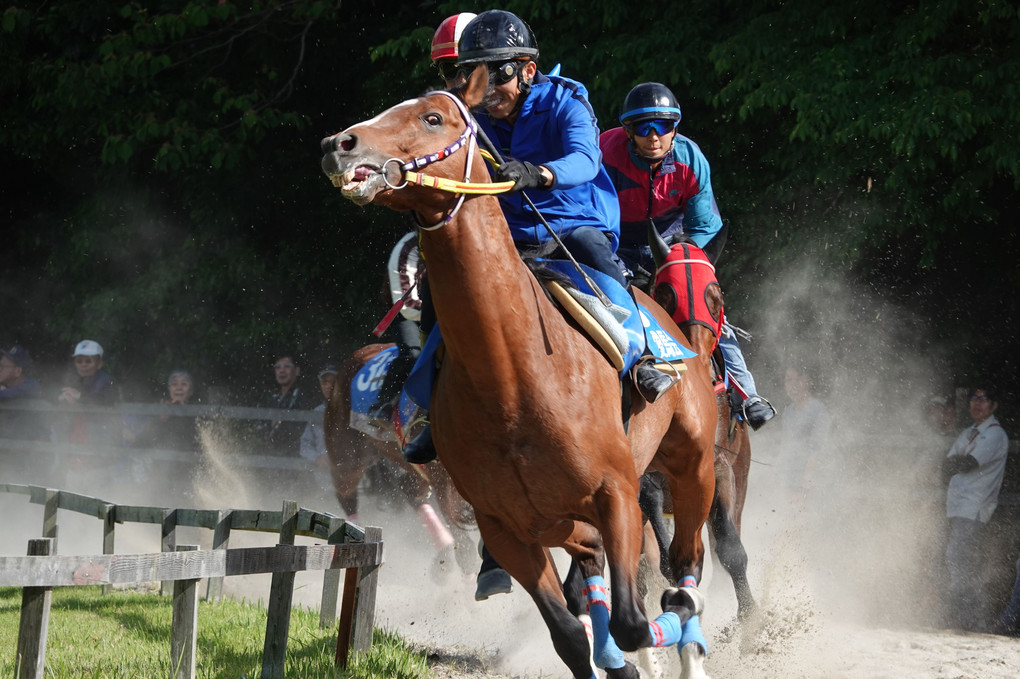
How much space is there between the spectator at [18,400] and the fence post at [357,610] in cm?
1114

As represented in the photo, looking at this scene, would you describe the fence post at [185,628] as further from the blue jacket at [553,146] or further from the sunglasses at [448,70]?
the sunglasses at [448,70]

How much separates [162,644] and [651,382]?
3.72 m

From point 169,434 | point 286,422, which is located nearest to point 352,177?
point 286,422

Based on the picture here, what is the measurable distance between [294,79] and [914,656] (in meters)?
10.6

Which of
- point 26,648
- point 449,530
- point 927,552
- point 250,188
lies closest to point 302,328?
point 250,188

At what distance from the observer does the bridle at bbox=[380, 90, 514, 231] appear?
3973mm

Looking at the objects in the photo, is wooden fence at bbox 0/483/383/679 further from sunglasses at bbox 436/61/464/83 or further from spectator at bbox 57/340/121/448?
spectator at bbox 57/340/121/448

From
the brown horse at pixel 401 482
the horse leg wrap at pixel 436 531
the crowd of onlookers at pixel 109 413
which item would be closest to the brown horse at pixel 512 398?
the brown horse at pixel 401 482

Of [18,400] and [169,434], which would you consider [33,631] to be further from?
[18,400]

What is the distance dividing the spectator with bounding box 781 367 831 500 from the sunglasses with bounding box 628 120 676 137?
184 inches

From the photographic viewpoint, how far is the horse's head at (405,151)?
12.2ft

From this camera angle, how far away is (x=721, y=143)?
445 inches

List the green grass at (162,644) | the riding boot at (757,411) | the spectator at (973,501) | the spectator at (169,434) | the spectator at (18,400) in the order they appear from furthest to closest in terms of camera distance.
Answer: the spectator at (18,400)
the spectator at (169,434)
the spectator at (973,501)
the riding boot at (757,411)
the green grass at (162,644)

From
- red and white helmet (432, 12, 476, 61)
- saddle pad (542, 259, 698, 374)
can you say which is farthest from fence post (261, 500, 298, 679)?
red and white helmet (432, 12, 476, 61)
